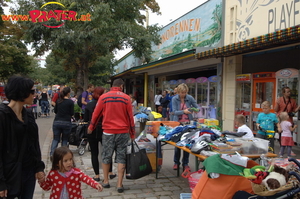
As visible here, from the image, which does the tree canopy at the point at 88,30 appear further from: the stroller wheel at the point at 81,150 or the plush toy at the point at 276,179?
the plush toy at the point at 276,179

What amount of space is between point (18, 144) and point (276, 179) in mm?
2380

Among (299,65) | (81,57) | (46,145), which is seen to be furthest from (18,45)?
(299,65)

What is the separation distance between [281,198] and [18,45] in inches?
888

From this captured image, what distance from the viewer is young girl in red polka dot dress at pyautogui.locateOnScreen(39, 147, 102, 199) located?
3031 millimetres

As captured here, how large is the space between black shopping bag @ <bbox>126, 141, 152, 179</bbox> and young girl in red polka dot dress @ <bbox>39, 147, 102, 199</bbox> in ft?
4.70

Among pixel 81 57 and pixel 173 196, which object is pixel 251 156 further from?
pixel 81 57

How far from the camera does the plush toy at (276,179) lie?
2.60 metres

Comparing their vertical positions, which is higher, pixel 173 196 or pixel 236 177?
pixel 236 177

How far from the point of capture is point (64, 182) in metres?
3.06

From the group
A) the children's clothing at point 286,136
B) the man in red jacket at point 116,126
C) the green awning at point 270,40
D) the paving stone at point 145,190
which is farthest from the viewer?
the children's clothing at point 286,136

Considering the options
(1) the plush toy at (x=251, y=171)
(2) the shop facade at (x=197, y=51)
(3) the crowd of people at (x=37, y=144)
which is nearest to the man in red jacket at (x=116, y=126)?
(3) the crowd of people at (x=37, y=144)

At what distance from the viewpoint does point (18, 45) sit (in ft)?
70.3

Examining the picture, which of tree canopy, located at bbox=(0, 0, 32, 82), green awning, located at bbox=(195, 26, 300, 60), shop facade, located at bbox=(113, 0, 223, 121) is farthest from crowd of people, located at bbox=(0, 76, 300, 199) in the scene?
tree canopy, located at bbox=(0, 0, 32, 82)

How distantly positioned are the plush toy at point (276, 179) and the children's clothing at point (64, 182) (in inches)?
69.3
